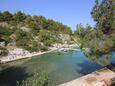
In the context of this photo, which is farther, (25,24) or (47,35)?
(25,24)

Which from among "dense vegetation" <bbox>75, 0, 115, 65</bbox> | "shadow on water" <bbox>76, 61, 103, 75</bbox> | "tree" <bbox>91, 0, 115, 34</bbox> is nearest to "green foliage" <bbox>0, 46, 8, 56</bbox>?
"shadow on water" <bbox>76, 61, 103, 75</bbox>

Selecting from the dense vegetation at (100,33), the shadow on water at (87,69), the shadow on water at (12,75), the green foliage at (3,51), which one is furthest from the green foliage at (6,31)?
the dense vegetation at (100,33)

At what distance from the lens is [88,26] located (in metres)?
24.2

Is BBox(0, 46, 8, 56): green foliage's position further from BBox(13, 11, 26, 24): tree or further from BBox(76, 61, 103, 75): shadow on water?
BBox(13, 11, 26, 24): tree

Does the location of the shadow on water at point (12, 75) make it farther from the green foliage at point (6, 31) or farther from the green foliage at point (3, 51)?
the green foliage at point (6, 31)

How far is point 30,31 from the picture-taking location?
71562 mm

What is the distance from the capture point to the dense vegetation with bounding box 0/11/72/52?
58.8 m

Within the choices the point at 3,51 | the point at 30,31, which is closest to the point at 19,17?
the point at 30,31

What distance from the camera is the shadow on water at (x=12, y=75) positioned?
3097 cm

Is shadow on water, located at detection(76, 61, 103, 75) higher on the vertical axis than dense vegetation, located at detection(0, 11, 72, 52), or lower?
lower

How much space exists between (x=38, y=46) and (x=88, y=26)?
36.8 meters

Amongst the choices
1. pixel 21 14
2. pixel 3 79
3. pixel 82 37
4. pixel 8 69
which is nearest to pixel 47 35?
pixel 21 14

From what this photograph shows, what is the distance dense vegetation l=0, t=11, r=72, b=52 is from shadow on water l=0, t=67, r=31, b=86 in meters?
17.6

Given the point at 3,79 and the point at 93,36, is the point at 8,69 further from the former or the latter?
the point at 93,36
